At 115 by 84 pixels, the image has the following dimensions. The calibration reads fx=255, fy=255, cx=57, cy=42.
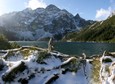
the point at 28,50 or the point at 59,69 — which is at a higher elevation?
the point at 28,50

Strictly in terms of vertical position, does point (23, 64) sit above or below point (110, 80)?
above

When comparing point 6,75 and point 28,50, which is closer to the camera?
point 6,75

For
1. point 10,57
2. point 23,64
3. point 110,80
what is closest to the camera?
point 110,80

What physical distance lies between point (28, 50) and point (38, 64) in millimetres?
3670

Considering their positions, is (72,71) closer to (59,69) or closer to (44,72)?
(59,69)

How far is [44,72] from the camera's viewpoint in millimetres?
25031

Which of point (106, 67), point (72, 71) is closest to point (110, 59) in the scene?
point (106, 67)

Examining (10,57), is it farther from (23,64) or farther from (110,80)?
(110,80)

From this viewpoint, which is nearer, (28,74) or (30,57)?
(28,74)

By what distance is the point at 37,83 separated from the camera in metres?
23.7

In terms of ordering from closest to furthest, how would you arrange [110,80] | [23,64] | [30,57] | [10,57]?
[110,80] → [23,64] → [30,57] → [10,57]

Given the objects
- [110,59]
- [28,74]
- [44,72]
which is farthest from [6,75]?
[110,59]

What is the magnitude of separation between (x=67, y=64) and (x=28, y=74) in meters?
4.62

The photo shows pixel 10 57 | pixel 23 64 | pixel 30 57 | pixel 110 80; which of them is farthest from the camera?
pixel 10 57
